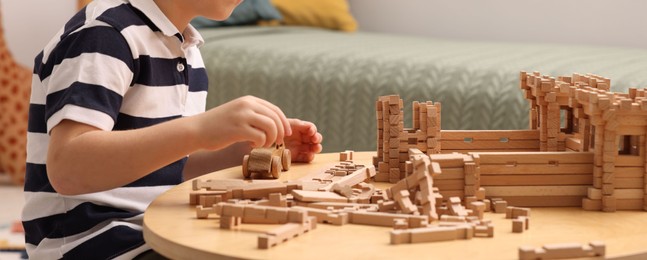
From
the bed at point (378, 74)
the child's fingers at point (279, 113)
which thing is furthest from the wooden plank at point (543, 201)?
the bed at point (378, 74)

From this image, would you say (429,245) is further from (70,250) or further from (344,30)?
(344,30)

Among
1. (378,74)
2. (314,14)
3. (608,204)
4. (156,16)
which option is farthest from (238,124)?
(314,14)

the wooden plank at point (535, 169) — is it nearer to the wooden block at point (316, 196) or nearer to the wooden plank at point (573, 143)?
the wooden plank at point (573, 143)

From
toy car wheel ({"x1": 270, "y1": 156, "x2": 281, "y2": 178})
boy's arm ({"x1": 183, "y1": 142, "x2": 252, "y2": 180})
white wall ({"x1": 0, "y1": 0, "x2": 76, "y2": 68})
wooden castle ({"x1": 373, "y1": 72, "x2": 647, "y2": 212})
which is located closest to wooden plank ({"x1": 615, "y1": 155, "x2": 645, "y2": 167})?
wooden castle ({"x1": 373, "y1": 72, "x2": 647, "y2": 212})

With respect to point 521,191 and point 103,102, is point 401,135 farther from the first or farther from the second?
point 103,102

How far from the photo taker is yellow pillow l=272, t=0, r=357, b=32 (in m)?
2.86

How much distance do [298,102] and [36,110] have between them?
3.58 feet

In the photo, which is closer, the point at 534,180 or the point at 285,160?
the point at 534,180

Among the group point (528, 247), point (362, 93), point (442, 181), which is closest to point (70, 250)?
point (442, 181)

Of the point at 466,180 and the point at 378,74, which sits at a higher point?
the point at 378,74

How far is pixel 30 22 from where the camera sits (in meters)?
2.92

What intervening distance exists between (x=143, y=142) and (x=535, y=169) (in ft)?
1.31

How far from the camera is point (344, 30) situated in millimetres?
2883

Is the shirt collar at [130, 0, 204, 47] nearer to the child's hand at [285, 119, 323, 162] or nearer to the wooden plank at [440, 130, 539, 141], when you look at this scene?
the child's hand at [285, 119, 323, 162]
